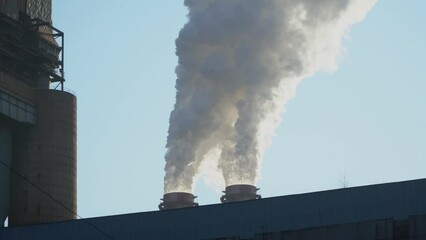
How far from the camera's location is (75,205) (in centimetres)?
8588

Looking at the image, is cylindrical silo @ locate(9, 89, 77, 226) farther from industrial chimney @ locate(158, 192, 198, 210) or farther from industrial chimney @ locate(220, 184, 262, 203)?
industrial chimney @ locate(220, 184, 262, 203)

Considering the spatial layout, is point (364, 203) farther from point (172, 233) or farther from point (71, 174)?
point (71, 174)

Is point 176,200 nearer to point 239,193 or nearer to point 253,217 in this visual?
point 239,193

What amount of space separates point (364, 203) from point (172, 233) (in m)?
12.1

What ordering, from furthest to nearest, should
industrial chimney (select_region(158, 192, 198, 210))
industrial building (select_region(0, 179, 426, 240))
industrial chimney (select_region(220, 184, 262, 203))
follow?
industrial chimney (select_region(158, 192, 198, 210)) < industrial chimney (select_region(220, 184, 262, 203)) < industrial building (select_region(0, 179, 426, 240))

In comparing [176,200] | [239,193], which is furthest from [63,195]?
[239,193]

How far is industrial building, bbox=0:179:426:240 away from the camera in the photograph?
195ft

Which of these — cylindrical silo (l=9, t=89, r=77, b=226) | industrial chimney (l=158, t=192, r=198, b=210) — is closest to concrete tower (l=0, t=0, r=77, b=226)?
cylindrical silo (l=9, t=89, r=77, b=226)

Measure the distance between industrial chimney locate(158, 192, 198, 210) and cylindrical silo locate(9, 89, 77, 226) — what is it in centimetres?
1430

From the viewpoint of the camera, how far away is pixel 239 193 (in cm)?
7125

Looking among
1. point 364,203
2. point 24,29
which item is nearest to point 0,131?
point 24,29

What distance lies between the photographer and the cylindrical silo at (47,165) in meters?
83.7

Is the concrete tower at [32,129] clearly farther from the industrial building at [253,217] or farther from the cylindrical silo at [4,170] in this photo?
the industrial building at [253,217]

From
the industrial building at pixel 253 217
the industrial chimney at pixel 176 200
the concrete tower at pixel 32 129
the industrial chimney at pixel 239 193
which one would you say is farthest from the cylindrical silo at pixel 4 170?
the industrial chimney at pixel 239 193
